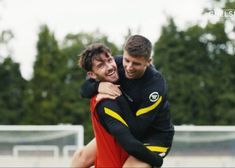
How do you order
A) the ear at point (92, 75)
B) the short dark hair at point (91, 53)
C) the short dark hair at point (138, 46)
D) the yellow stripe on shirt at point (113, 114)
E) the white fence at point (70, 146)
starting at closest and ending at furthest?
the short dark hair at point (138, 46), the yellow stripe on shirt at point (113, 114), the short dark hair at point (91, 53), the ear at point (92, 75), the white fence at point (70, 146)

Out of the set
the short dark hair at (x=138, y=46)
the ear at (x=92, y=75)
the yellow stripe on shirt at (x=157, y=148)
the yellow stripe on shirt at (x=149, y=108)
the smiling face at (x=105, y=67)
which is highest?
the short dark hair at (x=138, y=46)

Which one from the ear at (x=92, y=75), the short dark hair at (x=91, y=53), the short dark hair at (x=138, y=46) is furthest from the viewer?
the ear at (x=92, y=75)

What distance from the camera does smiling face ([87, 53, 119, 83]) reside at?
5324 millimetres

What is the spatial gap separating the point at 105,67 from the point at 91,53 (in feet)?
0.46

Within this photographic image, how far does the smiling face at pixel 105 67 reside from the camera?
5324 millimetres

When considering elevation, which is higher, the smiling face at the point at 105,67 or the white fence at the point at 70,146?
the smiling face at the point at 105,67

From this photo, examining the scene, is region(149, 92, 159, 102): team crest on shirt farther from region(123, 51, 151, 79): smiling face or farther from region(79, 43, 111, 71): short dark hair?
region(79, 43, 111, 71): short dark hair

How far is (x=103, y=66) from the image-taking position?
534 centimetres

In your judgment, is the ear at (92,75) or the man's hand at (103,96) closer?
the man's hand at (103,96)

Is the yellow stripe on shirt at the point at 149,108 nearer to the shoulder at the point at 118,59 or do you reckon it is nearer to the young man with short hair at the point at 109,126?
the young man with short hair at the point at 109,126

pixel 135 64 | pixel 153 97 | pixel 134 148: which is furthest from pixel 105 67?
pixel 134 148

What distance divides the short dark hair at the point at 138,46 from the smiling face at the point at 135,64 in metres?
0.03

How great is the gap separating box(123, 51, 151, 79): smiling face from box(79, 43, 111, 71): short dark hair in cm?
22

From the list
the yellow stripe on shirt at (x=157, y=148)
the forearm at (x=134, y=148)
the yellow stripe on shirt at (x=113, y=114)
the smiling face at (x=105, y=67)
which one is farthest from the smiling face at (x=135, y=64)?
the yellow stripe on shirt at (x=157, y=148)
